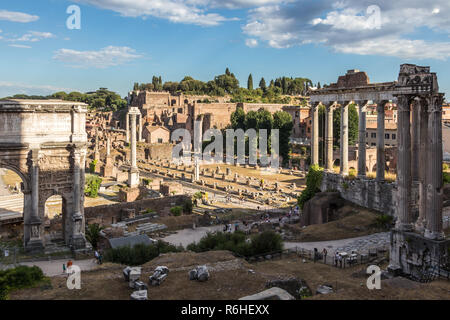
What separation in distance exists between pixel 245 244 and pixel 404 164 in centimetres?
686

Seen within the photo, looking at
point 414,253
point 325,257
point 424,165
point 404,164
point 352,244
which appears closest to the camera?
point 414,253

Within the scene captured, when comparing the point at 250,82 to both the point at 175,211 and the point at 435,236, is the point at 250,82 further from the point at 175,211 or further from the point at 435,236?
the point at 435,236

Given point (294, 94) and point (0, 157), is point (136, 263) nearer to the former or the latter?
point (0, 157)

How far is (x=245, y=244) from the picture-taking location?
16500 mm

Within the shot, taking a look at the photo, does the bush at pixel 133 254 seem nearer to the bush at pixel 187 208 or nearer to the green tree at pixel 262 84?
the bush at pixel 187 208

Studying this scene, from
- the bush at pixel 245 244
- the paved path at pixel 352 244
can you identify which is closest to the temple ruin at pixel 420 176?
the paved path at pixel 352 244

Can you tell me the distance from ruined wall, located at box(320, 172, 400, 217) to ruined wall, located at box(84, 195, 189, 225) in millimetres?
10404

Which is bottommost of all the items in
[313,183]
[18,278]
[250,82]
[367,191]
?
[18,278]

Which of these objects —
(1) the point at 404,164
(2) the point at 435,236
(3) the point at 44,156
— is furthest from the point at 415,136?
(3) the point at 44,156

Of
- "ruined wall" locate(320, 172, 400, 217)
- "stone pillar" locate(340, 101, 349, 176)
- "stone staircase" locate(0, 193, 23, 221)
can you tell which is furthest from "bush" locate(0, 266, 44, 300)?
"stone pillar" locate(340, 101, 349, 176)

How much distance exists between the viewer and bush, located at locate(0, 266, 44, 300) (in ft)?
33.6

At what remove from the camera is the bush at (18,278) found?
10242mm

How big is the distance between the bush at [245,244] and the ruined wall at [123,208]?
891 centimetres

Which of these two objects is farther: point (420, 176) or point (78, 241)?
point (78, 241)
